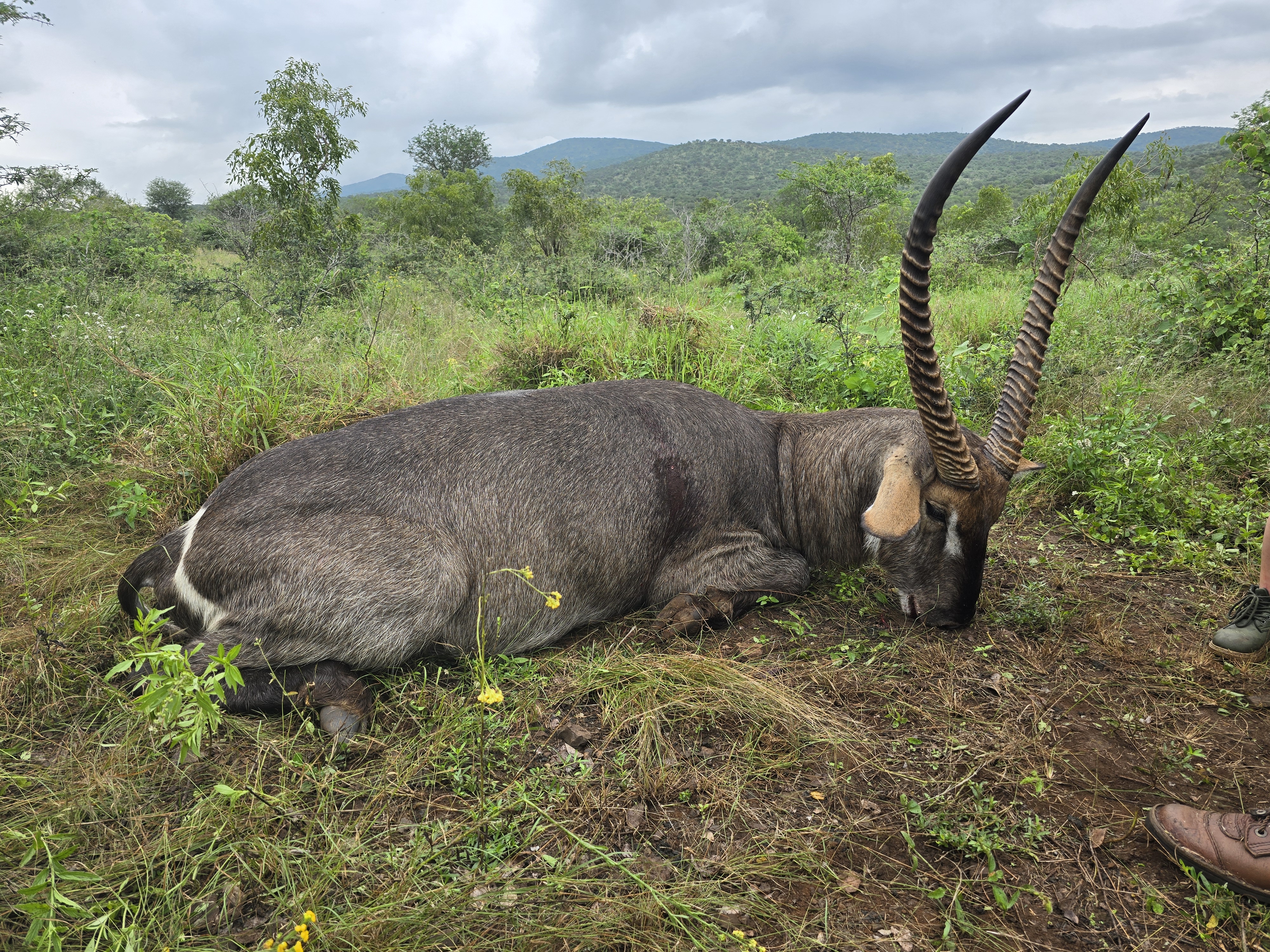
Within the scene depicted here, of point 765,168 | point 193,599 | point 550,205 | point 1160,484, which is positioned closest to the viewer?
point 193,599

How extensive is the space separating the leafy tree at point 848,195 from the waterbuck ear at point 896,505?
2245 centimetres

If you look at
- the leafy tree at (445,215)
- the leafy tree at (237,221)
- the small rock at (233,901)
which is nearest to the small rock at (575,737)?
the small rock at (233,901)

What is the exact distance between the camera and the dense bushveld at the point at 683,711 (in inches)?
81.0

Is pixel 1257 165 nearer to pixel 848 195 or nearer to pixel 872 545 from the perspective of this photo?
pixel 872 545

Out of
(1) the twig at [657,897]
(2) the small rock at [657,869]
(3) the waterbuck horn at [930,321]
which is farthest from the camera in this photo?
(3) the waterbuck horn at [930,321]

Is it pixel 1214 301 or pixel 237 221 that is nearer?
pixel 1214 301

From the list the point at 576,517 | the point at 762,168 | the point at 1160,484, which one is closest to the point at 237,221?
the point at 576,517

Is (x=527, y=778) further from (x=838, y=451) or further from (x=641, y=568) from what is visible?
(x=838, y=451)

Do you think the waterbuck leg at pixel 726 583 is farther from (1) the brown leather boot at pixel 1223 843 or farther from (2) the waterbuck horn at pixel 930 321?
(1) the brown leather boot at pixel 1223 843

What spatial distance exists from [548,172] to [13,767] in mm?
25895

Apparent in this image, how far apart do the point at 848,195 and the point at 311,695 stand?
32.4 m

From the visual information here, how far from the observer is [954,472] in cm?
318

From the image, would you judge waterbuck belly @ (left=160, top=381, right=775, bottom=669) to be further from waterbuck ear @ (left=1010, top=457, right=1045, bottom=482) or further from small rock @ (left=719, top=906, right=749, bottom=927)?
small rock @ (left=719, top=906, right=749, bottom=927)

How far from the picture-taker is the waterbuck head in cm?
303
